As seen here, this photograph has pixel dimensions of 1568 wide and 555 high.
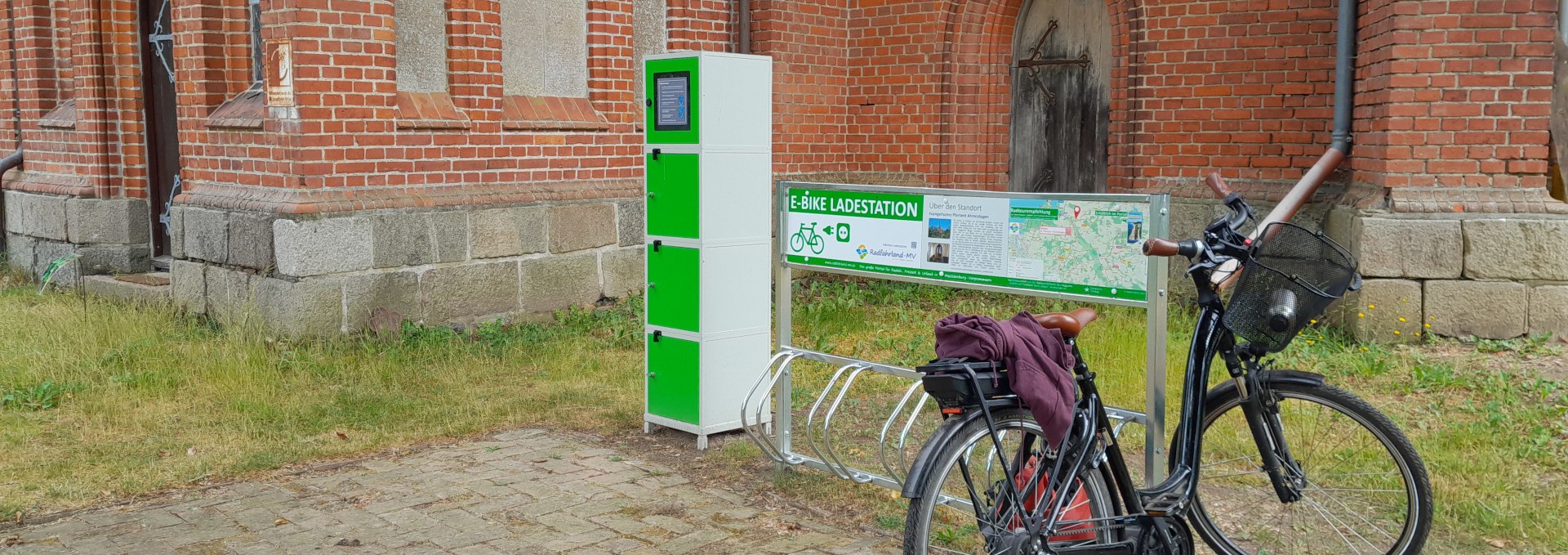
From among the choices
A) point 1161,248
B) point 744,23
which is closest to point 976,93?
point 744,23

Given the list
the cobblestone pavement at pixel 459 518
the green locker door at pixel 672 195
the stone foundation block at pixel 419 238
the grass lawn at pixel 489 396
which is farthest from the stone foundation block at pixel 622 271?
the cobblestone pavement at pixel 459 518

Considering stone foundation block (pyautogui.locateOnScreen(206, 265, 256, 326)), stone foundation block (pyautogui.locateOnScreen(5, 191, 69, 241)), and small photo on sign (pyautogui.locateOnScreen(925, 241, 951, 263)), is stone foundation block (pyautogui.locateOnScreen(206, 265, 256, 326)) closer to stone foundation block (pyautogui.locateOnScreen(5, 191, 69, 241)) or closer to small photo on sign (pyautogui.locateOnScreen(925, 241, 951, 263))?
stone foundation block (pyautogui.locateOnScreen(5, 191, 69, 241))

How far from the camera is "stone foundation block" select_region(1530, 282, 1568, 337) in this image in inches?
297

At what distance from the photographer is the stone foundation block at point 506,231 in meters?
8.79

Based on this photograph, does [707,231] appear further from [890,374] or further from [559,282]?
[559,282]

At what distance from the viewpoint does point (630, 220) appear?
9.85 meters

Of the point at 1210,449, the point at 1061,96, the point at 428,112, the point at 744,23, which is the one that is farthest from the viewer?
the point at 744,23

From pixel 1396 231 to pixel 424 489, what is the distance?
19.0 feet

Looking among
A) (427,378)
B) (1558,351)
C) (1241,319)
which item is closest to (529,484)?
(427,378)

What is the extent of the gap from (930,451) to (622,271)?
257 inches

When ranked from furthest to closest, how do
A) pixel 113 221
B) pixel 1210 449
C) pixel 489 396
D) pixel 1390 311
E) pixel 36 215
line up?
pixel 36 215 < pixel 113 221 < pixel 1390 311 < pixel 489 396 < pixel 1210 449

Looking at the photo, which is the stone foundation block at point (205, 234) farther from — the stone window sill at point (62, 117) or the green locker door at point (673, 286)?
the green locker door at point (673, 286)

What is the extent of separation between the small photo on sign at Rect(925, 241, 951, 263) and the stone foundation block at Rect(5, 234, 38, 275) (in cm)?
943

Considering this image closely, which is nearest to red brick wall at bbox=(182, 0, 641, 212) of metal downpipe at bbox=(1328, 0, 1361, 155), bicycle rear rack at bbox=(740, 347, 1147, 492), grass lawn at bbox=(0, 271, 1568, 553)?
grass lawn at bbox=(0, 271, 1568, 553)
